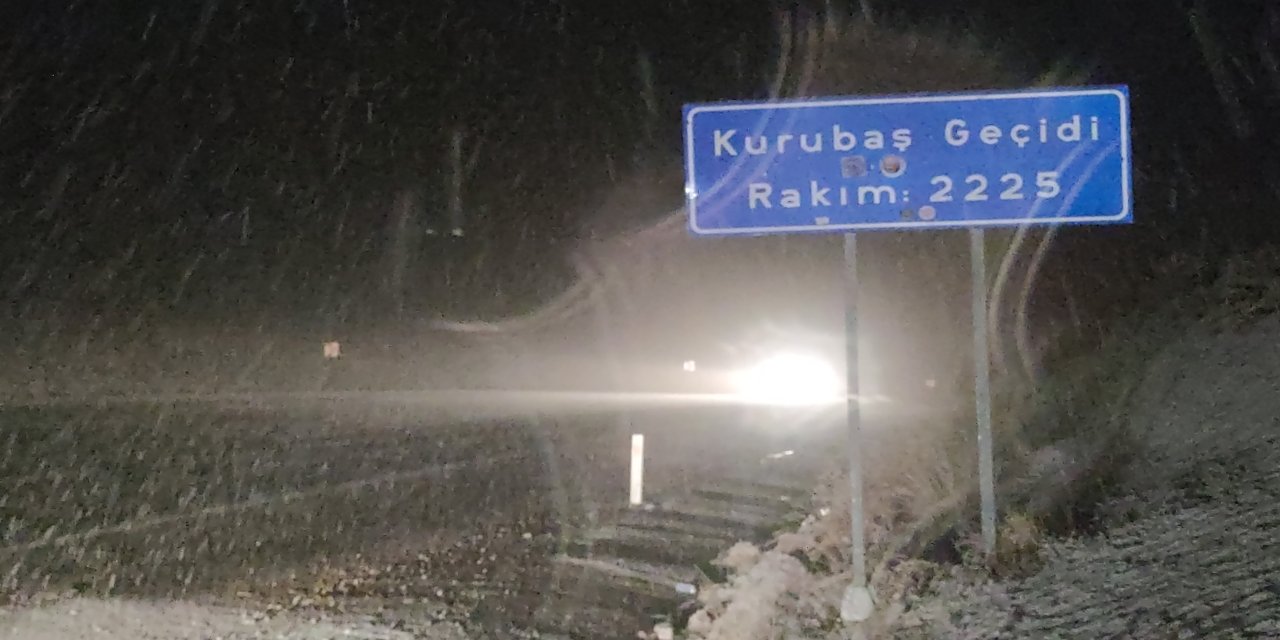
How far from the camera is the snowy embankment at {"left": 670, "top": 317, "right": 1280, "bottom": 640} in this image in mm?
5438

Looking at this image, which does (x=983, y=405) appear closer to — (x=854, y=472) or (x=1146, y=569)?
(x=854, y=472)

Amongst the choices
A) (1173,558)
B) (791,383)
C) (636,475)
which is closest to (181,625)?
(636,475)

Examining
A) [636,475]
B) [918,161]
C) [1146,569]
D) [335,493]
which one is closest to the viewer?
[1146,569]

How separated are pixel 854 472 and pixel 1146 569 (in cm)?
177

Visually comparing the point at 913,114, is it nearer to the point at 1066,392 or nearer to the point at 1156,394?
the point at 1156,394

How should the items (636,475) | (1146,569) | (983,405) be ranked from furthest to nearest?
(636,475) < (983,405) < (1146,569)

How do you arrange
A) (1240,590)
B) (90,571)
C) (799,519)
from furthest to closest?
1. (799,519)
2. (90,571)
3. (1240,590)

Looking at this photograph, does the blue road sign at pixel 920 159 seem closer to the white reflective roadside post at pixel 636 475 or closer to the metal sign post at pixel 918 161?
the metal sign post at pixel 918 161

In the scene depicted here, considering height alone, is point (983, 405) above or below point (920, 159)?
below

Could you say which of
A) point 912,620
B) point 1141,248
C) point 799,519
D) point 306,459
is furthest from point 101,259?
point 912,620

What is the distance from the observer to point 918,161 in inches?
269

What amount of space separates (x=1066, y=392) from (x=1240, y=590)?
5.27m

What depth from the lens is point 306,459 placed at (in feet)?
43.0

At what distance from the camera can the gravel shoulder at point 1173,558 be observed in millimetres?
5344
